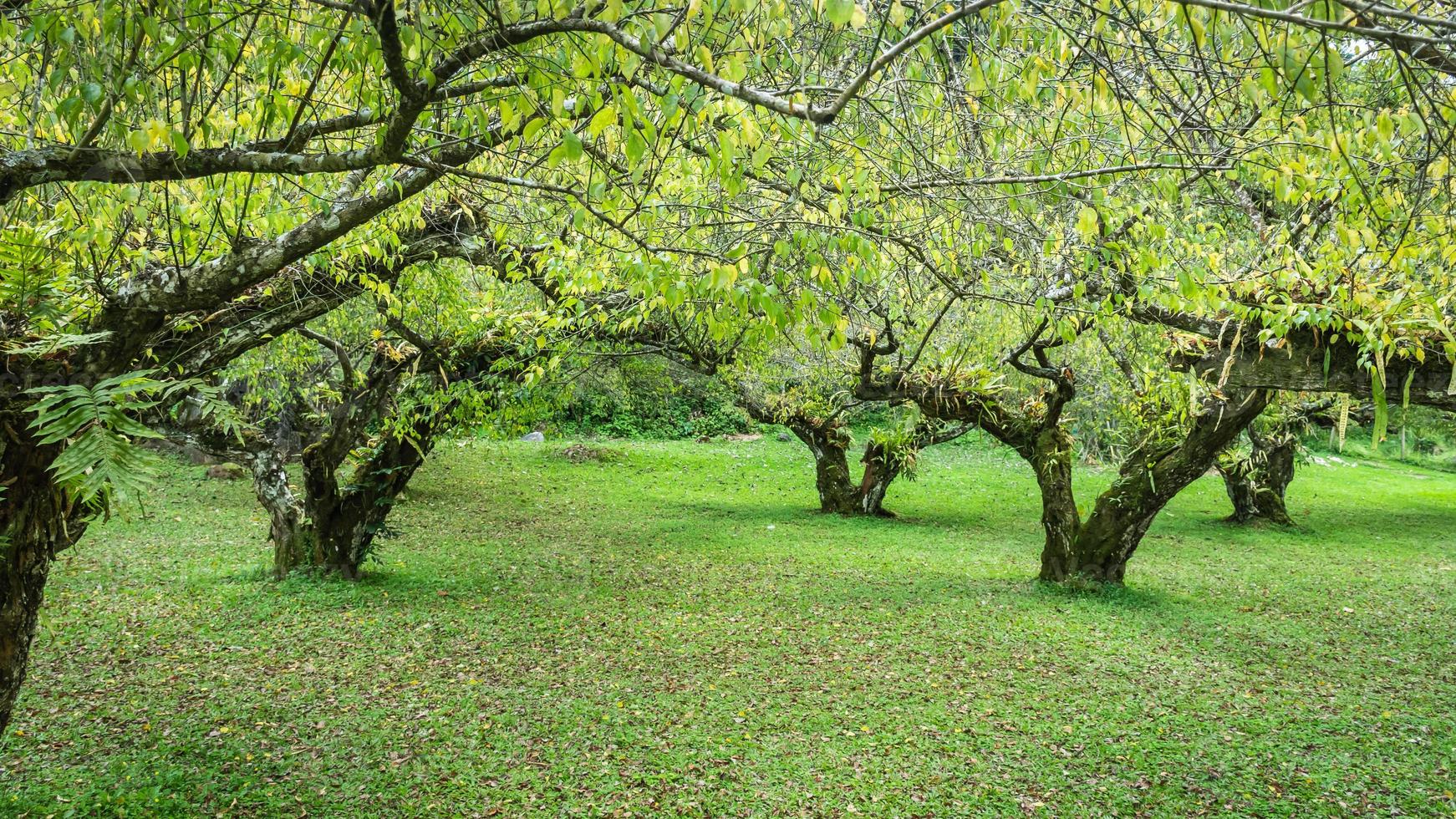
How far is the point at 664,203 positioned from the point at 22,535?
313 cm

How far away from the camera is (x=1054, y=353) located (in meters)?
12.6

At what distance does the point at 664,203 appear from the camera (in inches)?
169

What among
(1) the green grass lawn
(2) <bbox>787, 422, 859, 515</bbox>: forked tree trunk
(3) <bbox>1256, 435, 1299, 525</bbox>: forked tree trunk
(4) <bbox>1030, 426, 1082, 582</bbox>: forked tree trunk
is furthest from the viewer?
(2) <bbox>787, 422, 859, 515</bbox>: forked tree trunk

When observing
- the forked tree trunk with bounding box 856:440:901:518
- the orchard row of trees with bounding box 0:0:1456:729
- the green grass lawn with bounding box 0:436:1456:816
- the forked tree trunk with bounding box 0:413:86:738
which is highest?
the orchard row of trees with bounding box 0:0:1456:729

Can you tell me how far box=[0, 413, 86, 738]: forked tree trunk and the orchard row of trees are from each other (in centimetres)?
2

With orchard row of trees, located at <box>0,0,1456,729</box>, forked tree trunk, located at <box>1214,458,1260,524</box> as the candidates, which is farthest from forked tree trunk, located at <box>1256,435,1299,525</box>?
orchard row of trees, located at <box>0,0,1456,729</box>

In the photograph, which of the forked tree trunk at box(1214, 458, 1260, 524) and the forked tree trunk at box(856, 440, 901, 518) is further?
the forked tree trunk at box(856, 440, 901, 518)

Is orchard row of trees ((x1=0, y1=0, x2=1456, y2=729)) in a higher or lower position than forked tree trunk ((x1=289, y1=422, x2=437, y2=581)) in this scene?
higher

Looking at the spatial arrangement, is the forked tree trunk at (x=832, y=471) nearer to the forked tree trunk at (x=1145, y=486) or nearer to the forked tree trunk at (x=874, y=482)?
the forked tree trunk at (x=874, y=482)

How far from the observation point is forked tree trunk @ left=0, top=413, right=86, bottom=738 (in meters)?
3.33

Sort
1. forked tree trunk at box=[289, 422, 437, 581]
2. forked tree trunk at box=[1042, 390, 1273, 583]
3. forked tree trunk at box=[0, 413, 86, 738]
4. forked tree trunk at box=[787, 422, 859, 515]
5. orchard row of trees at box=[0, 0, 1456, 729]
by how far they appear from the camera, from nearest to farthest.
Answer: orchard row of trees at box=[0, 0, 1456, 729] < forked tree trunk at box=[0, 413, 86, 738] < forked tree trunk at box=[1042, 390, 1273, 583] < forked tree trunk at box=[289, 422, 437, 581] < forked tree trunk at box=[787, 422, 859, 515]

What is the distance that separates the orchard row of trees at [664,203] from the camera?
284cm

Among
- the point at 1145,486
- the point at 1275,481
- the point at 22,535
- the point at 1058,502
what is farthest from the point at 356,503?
the point at 1275,481

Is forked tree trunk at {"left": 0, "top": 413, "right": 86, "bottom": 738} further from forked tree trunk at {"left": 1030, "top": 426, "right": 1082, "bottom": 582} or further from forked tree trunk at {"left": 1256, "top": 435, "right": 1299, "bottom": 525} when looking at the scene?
forked tree trunk at {"left": 1256, "top": 435, "right": 1299, "bottom": 525}
